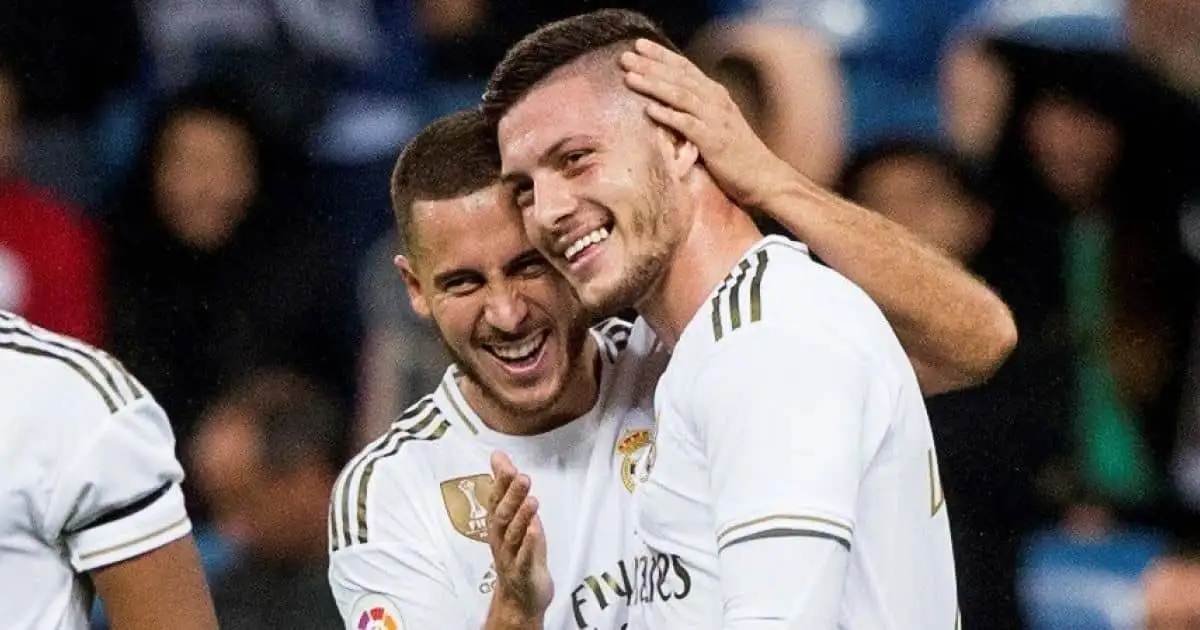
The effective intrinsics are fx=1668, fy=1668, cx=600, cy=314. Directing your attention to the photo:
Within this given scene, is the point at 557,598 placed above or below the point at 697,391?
below

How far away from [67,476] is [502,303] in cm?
53

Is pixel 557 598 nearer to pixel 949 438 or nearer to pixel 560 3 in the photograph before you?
pixel 949 438

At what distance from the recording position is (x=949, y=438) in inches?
101

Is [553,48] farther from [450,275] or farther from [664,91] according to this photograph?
[450,275]

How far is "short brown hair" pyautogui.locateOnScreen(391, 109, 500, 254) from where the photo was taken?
1831mm

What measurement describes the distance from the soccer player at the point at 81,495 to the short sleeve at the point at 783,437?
21.1 inches

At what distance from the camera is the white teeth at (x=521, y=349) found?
5.98 feet

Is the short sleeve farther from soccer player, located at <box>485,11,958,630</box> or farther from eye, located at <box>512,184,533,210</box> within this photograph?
eye, located at <box>512,184,533,210</box>

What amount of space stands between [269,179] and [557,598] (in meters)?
1.34

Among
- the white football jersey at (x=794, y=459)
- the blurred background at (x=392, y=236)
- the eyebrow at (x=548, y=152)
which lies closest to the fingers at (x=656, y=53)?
the eyebrow at (x=548, y=152)

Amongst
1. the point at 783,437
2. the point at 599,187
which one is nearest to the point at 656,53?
the point at 599,187

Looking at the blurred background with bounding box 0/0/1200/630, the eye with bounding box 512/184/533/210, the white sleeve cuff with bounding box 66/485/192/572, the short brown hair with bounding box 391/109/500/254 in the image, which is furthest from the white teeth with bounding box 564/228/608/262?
the blurred background with bounding box 0/0/1200/630

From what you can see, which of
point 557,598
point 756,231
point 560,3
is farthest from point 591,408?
point 560,3

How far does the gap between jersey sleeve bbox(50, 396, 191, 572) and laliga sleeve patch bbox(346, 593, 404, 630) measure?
0.35 meters
